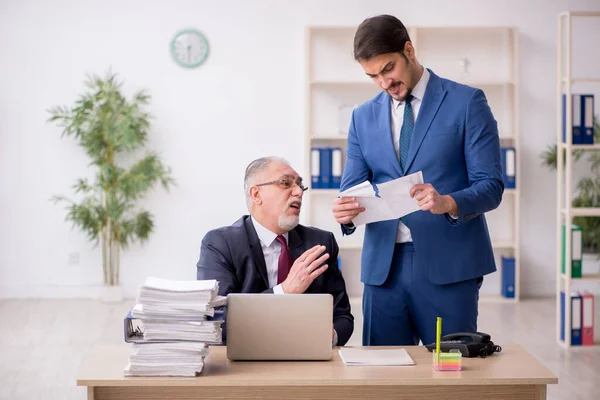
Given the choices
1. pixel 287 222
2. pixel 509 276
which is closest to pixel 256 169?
pixel 287 222

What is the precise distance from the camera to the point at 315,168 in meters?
6.87

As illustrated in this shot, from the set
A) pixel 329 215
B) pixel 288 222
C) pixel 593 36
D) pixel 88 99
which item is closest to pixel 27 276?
pixel 88 99

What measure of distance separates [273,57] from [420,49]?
4.16 ft

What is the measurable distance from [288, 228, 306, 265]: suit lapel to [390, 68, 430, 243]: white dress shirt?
376 mm

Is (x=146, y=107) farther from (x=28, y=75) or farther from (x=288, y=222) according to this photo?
(x=288, y=222)

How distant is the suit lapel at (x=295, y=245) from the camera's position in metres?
2.94

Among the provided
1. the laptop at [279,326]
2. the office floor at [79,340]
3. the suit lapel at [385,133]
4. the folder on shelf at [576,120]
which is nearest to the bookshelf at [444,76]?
the office floor at [79,340]

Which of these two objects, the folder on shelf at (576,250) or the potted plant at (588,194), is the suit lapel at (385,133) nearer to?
the folder on shelf at (576,250)

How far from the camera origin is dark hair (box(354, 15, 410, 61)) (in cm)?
259

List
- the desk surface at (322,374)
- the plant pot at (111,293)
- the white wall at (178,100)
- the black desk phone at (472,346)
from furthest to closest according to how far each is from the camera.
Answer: the white wall at (178,100), the plant pot at (111,293), the black desk phone at (472,346), the desk surface at (322,374)

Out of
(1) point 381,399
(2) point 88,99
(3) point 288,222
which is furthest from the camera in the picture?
(2) point 88,99

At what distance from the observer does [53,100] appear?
705 centimetres

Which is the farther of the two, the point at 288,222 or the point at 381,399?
the point at 288,222

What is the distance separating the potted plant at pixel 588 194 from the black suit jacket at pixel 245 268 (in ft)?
14.5
